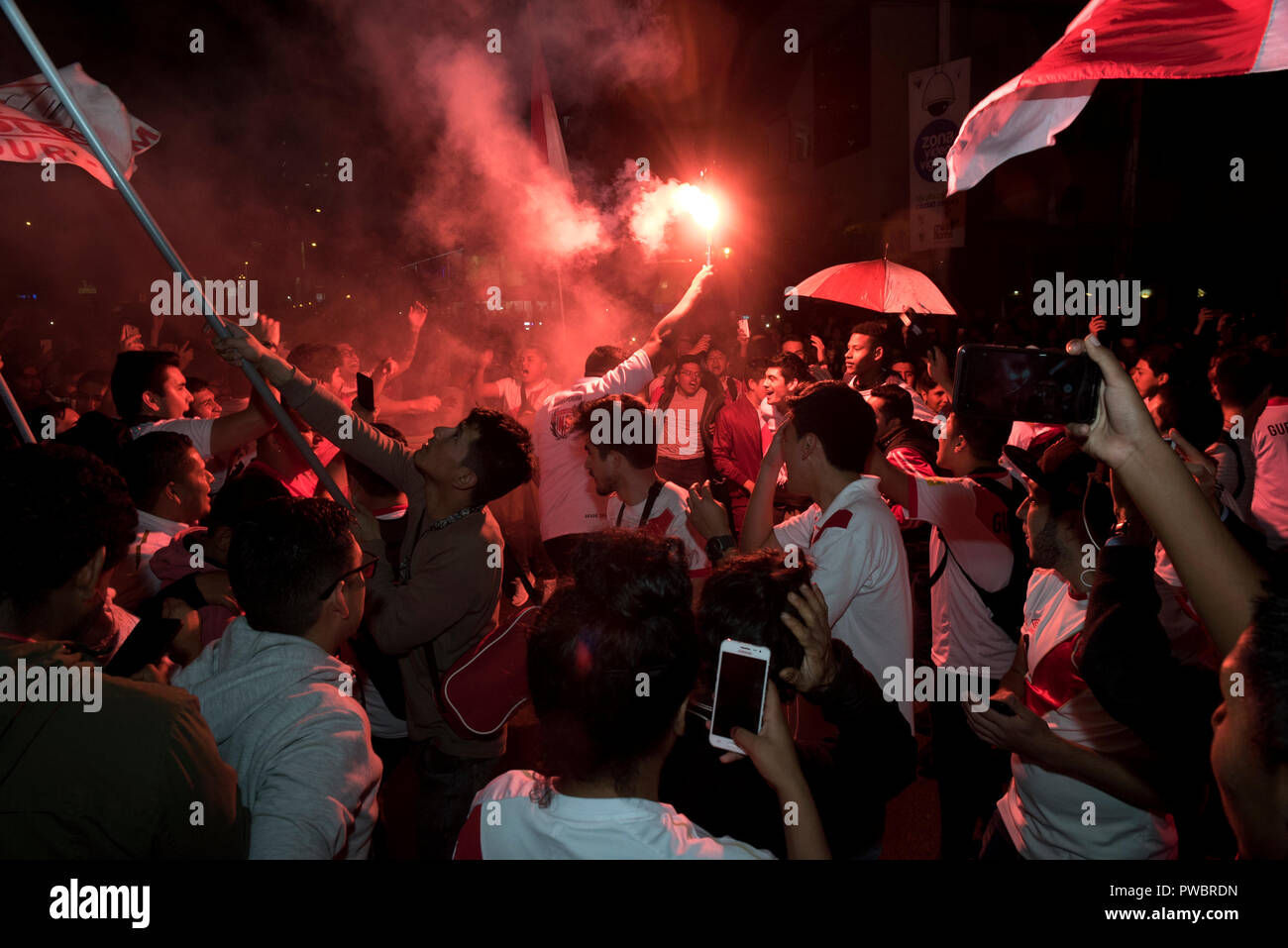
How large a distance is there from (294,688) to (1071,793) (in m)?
2.15

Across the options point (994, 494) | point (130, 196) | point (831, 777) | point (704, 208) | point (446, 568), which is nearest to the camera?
point (831, 777)

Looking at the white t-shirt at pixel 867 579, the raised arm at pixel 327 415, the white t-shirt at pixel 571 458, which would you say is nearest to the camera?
the raised arm at pixel 327 415

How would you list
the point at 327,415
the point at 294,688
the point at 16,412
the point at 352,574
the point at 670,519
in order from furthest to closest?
the point at 670,519 < the point at 16,412 < the point at 327,415 < the point at 352,574 < the point at 294,688

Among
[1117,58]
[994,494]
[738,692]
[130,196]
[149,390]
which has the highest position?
[1117,58]

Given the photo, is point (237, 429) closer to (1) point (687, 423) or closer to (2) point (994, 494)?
(2) point (994, 494)

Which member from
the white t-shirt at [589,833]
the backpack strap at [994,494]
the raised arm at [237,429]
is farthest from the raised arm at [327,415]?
the backpack strap at [994,494]

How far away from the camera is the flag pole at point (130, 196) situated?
7.29ft

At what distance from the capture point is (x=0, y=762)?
4.83 ft

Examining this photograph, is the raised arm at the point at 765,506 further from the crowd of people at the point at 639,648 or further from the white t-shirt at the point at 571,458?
→ the white t-shirt at the point at 571,458

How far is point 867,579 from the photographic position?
9.89ft

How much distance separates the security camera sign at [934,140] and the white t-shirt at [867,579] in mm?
8649

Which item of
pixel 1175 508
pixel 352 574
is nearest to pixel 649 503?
pixel 352 574

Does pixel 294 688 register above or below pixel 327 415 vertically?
below
